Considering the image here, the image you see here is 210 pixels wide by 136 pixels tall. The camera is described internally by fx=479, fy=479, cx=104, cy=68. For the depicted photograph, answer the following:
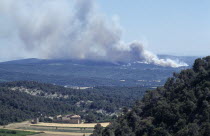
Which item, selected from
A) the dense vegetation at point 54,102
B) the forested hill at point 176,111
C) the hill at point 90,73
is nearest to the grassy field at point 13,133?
the dense vegetation at point 54,102

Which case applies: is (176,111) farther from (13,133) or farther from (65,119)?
(65,119)

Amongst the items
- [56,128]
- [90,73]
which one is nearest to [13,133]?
[56,128]

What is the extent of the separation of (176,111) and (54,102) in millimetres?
36320

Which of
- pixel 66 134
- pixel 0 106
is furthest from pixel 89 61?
pixel 66 134

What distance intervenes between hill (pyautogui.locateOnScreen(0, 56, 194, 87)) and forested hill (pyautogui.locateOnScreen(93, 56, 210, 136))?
61.5 meters

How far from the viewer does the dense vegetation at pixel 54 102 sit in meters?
57.2

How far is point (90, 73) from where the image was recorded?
13088 centimetres

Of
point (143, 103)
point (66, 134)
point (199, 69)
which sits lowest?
point (66, 134)

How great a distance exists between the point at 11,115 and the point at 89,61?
102318mm

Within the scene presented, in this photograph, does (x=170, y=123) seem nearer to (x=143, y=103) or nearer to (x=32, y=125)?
(x=143, y=103)

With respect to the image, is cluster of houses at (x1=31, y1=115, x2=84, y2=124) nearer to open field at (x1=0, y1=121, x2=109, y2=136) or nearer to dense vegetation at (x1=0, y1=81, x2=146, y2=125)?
dense vegetation at (x1=0, y1=81, x2=146, y2=125)

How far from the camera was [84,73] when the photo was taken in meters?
130

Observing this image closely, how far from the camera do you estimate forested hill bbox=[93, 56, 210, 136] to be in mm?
28453

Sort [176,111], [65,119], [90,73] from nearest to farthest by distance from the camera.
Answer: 1. [176,111]
2. [65,119]
3. [90,73]
